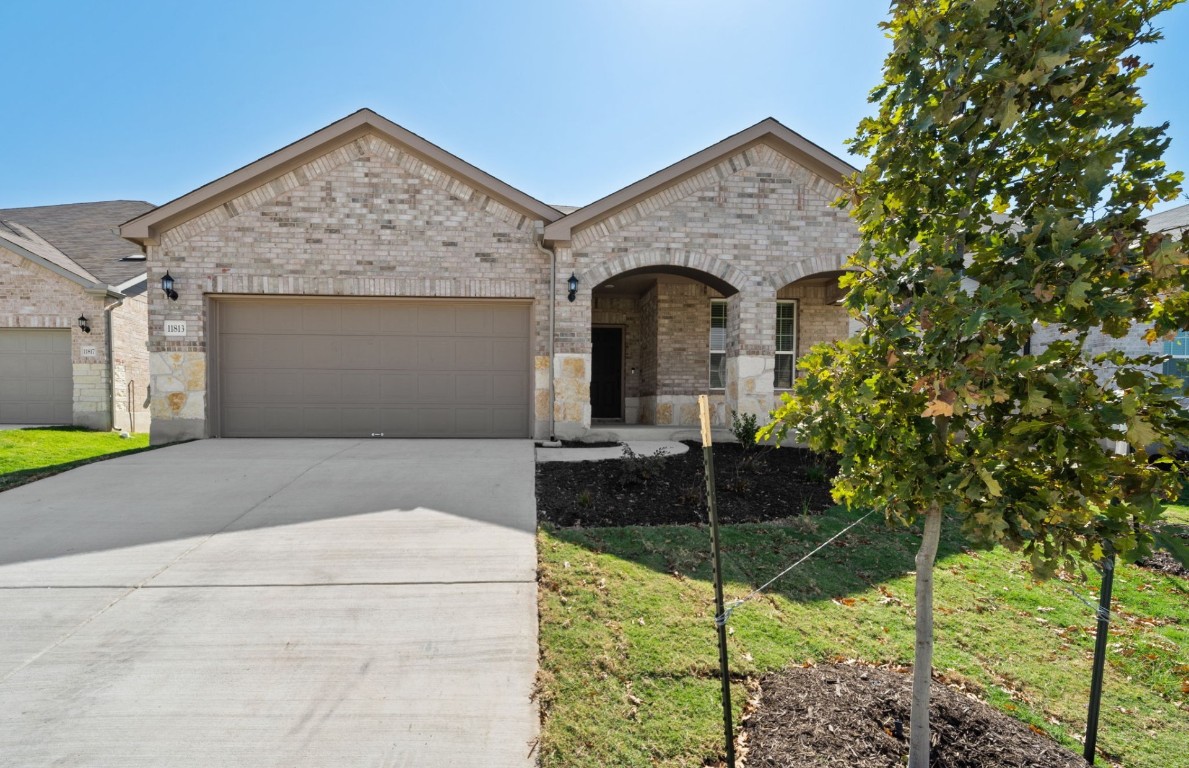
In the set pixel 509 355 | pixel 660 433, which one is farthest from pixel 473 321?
pixel 660 433

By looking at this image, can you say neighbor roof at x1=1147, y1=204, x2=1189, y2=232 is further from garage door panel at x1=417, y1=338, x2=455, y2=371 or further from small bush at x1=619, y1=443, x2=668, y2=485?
garage door panel at x1=417, y1=338, x2=455, y2=371

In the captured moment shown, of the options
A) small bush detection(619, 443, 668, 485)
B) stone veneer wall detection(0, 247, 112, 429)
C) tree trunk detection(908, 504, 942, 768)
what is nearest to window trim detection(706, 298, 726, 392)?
small bush detection(619, 443, 668, 485)

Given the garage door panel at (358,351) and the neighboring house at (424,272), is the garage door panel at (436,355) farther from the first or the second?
the garage door panel at (358,351)

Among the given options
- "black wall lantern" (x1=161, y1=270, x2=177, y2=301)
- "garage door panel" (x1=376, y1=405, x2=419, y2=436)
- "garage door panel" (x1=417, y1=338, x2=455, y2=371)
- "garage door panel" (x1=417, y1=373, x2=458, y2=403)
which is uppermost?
"black wall lantern" (x1=161, y1=270, x2=177, y2=301)

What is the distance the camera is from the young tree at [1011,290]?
1.85 metres

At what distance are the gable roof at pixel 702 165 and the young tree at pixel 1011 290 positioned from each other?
24.2 ft

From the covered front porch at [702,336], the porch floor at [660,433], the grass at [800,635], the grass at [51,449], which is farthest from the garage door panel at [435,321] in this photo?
the grass at [800,635]

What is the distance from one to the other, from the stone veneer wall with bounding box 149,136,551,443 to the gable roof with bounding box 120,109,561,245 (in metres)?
0.13

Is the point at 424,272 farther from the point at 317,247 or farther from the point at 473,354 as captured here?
the point at 317,247

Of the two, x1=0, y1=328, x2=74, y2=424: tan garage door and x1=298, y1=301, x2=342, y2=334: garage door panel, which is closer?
x1=298, y1=301, x2=342, y2=334: garage door panel

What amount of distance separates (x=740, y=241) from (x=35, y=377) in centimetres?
1560

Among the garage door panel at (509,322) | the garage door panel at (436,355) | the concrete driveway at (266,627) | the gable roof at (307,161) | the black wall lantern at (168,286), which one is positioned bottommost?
the concrete driveway at (266,627)

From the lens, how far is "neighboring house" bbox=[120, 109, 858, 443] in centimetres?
947

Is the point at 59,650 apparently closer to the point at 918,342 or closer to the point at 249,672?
the point at 249,672
